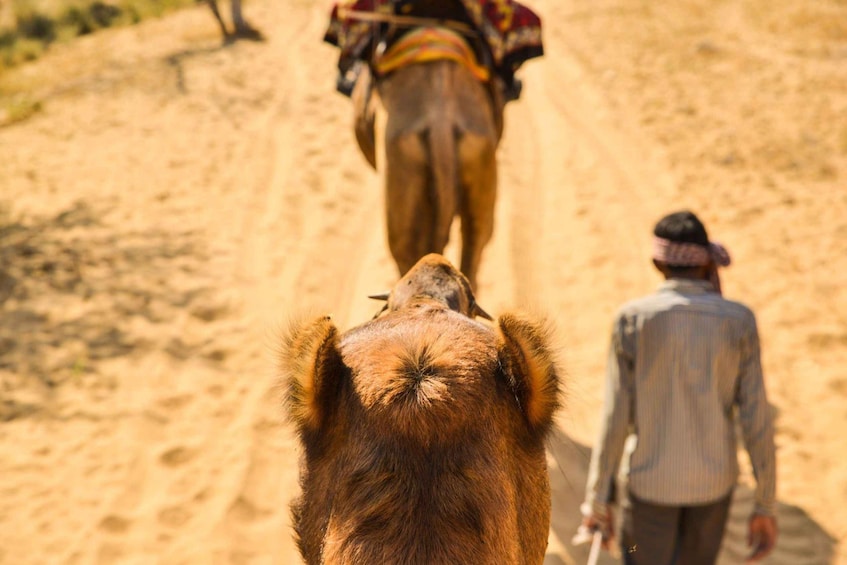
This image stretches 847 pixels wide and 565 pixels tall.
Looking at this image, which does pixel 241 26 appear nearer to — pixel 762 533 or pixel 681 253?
pixel 681 253

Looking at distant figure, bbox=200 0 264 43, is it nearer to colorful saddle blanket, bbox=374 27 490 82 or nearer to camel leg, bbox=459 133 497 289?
colorful saddle blanket, bbox=374 27 490 82

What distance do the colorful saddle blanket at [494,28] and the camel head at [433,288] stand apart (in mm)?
3100

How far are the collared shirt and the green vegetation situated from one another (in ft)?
59.2

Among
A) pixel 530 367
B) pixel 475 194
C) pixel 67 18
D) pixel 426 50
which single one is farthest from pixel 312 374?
pixel 67 18

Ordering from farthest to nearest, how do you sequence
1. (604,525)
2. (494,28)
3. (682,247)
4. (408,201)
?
1. (494,28)
2. (408,201)
3. (604,525)
4. (682,247)

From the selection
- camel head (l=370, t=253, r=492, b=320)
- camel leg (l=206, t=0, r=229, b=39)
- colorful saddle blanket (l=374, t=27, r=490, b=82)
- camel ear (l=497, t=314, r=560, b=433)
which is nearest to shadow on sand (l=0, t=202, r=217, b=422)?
colorful saddle blanket (l=374, t=27, r=490, b=82)

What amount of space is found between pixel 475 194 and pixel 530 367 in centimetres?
288

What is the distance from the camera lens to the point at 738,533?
4.34 m

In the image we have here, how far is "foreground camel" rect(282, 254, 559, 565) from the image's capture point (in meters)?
1.32

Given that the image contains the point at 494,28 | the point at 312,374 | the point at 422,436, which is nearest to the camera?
the point at 422,436

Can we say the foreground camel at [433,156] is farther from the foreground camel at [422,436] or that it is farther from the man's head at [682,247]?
the foreground camel at [422,436]

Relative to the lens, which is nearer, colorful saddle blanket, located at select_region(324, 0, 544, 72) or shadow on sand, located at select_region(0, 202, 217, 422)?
colorful saddle blanket, located at select_region(324, 0, 544, 72)

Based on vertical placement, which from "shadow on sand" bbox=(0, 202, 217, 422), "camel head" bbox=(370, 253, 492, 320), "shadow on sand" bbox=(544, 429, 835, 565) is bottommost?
"shadow on sand" bbox=(544, 429, 835, 565)

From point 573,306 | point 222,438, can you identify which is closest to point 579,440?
point 573,306
